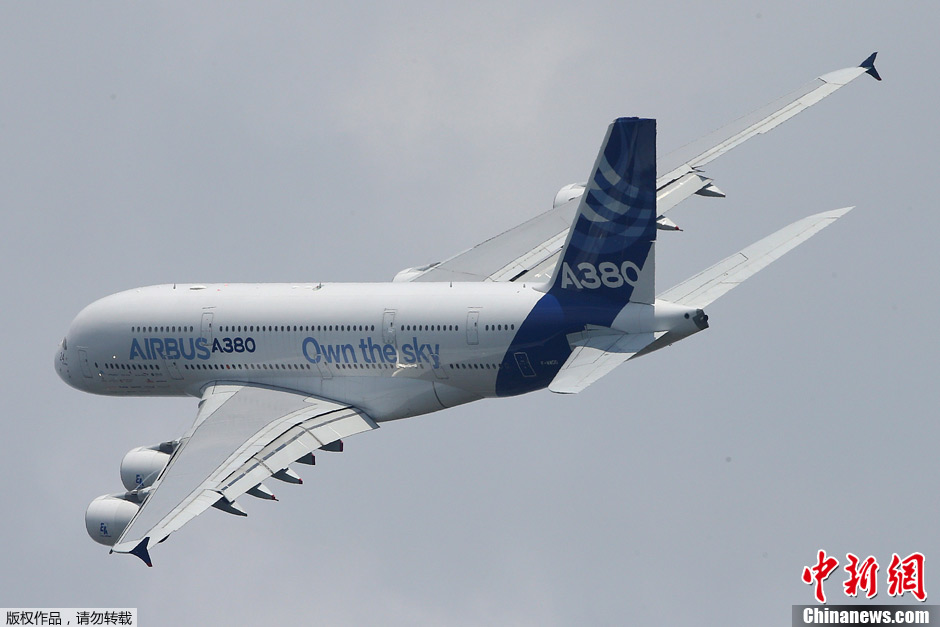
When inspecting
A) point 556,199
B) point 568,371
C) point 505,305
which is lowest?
A: point 568,371

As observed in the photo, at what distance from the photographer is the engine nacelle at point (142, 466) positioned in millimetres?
68250

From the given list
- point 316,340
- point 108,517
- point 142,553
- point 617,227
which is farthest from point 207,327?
point 617,227

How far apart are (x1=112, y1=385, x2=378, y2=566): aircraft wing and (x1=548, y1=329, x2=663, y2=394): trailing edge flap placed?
8.82m

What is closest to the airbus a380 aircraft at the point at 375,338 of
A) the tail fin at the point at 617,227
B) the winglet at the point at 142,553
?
the tail fin at the point at 617,227

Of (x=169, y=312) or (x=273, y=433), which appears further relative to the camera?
(x=169, y=312)

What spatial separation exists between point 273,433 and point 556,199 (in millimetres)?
20095

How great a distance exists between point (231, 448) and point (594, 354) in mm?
12763

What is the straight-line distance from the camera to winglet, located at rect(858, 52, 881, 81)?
7606 centimetres

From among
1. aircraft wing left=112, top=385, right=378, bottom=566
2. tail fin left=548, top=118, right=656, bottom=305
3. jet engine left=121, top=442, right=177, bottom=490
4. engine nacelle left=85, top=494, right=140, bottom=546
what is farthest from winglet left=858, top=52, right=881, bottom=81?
engine nacelle left=85, top=494, right=140, bottom=546

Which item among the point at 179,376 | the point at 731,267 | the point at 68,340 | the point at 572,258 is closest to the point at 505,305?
the point at 572,258

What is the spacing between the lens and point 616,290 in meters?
64.9

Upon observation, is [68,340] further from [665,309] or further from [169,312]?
[665,309]

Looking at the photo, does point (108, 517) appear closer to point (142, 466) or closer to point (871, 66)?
point (142, 466)

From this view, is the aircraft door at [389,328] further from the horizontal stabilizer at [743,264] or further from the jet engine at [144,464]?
the horizontal stabilizer at [743,264]
